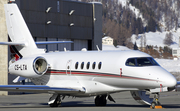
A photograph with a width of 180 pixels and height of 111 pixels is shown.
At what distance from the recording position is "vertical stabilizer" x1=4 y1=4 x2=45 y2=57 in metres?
22.5

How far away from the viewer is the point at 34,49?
2247 centimetres

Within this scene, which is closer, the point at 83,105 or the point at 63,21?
the point at 83,105

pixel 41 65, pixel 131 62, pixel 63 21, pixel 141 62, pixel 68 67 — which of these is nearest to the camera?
pixel 141 62

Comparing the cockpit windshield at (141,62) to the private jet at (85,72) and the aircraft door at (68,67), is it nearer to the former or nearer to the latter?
the private jet at (85,72)

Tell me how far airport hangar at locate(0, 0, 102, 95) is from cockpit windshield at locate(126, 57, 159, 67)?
1646cm

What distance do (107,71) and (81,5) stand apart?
67.2 feet

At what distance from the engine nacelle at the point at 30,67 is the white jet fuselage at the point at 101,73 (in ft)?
0.36

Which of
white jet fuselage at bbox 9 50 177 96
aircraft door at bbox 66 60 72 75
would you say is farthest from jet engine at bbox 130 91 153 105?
aircraft door at bbox 66 60 72 75

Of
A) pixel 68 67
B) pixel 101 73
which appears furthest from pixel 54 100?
pixel 101 73

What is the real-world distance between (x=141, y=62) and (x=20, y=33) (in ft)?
29.8

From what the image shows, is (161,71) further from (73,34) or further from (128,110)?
(73,34)

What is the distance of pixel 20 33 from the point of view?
894 inches

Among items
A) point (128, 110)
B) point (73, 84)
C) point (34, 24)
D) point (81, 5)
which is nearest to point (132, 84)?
point (128, 110)

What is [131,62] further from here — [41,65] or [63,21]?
[63,21]
